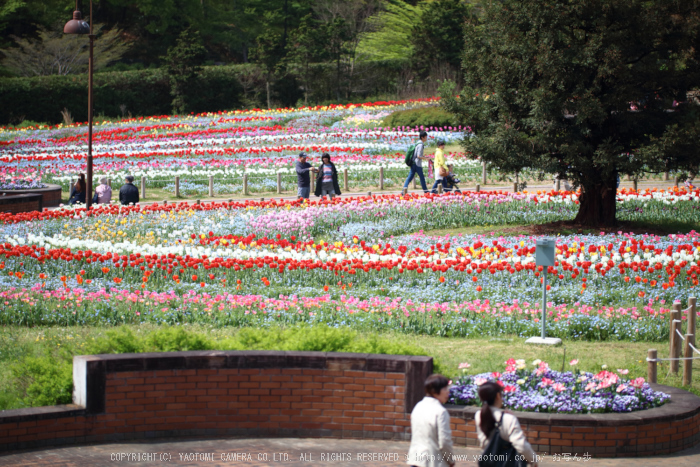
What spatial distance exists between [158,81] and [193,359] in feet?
165

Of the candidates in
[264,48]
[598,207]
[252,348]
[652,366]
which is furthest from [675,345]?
[264,48]

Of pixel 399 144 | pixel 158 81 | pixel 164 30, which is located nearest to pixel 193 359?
pixel 399 144

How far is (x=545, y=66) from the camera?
53.2ft

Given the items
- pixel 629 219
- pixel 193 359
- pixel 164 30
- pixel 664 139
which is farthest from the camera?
pixel 164 30

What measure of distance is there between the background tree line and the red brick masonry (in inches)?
1769

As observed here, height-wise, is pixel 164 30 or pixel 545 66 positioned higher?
pixel 164 30

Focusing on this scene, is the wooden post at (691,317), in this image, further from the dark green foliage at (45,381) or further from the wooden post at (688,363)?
the dark green foliage at (45,381)

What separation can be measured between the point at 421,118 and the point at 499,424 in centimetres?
3470

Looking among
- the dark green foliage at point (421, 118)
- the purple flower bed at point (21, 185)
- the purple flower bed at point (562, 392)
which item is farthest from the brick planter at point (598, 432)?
the dark green foliage at point (421, 118)

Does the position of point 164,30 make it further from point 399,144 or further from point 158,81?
point 399,144

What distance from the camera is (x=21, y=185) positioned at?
24797mm

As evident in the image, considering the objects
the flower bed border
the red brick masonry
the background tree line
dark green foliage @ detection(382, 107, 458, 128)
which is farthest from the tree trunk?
the background tree line

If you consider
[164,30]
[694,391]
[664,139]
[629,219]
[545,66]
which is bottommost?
[694,391]

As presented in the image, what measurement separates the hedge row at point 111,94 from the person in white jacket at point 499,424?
163 ft
